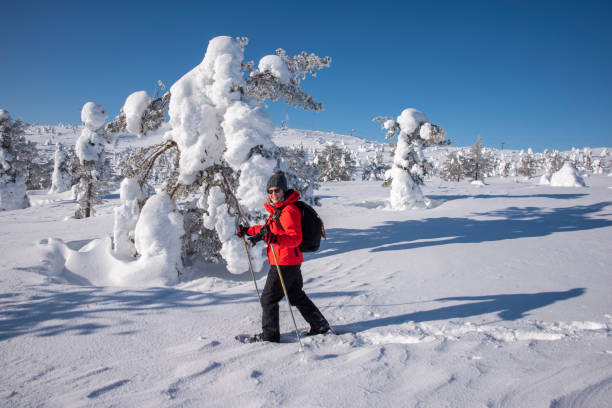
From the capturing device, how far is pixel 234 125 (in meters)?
6.14

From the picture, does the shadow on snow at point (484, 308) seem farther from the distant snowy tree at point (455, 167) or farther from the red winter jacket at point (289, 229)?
the distant snowy tree at point (455, 167)

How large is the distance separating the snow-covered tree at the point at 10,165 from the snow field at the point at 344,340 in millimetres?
25665

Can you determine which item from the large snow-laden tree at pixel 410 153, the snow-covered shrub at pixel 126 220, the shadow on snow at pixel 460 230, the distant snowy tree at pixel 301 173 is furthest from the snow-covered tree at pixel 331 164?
the snow-covered shrub at pixel 126 220

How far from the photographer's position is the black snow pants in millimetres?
3385

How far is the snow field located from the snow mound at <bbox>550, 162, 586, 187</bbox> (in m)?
29.8

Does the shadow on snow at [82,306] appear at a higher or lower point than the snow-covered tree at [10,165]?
lower

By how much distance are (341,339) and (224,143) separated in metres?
5.08

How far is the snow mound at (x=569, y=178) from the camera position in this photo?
93.8 feet

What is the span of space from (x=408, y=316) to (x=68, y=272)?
6.73m

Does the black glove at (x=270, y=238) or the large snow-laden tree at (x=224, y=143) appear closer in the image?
the black glove at (x=270, y=238)

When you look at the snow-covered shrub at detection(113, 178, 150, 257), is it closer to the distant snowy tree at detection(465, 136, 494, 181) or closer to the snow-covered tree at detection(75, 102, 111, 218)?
the snow-covered tree at detection(75, 102, 111, 218)

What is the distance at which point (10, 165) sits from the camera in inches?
954

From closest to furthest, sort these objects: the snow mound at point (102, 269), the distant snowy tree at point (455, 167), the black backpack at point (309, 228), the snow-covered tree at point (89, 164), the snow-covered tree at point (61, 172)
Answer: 1. the black backpack at point (309, 228)
2. the snow mound at point (102, 269)
3. the snow-covered tree at point (89, 164)
4. the snow-covered tree at point (61, 172)
5. the distant snowy tree at point (455, 167)

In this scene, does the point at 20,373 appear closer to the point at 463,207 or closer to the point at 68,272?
the point at 68,272
